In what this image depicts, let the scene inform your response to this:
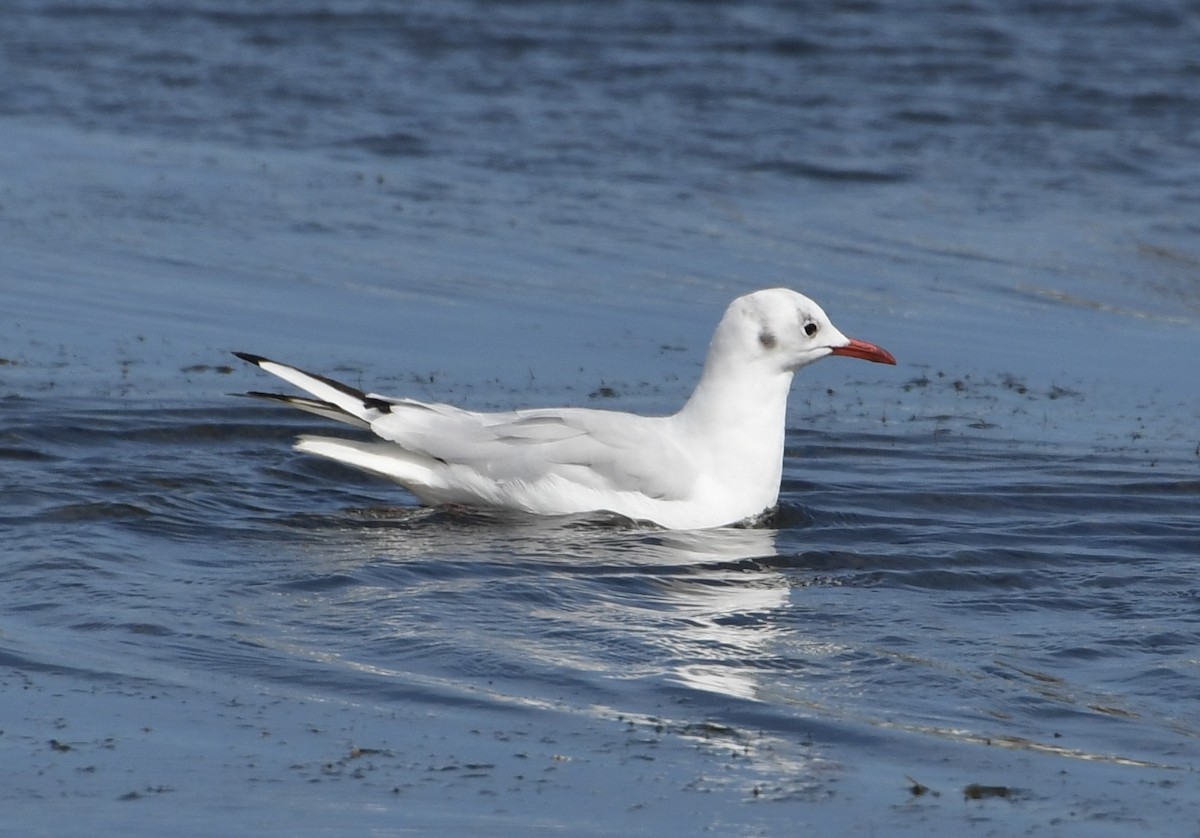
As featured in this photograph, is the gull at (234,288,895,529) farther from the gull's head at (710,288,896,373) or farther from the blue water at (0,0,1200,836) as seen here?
the blue water at (0,0,1200,836)

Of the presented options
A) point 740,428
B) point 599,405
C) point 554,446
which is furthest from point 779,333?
point 599,405

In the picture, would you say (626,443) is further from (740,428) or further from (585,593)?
(585,593)

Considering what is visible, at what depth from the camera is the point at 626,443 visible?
309 inches

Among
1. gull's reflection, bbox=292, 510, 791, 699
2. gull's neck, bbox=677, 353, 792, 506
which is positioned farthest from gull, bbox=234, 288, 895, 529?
gull's reflection, bbox=292, 510, 791, 699

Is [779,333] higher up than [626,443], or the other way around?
[779,333]

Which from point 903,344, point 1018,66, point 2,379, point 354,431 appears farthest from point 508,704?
point 1018,66

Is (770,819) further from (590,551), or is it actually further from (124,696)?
(590,551)

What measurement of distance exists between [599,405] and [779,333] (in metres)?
1.92

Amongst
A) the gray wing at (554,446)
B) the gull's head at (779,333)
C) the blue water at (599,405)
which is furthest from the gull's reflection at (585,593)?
the gull's head at (779,333)

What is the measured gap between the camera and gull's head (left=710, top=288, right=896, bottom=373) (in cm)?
807

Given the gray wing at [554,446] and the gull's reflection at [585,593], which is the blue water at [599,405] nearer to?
the gull's reflection at [585,593]

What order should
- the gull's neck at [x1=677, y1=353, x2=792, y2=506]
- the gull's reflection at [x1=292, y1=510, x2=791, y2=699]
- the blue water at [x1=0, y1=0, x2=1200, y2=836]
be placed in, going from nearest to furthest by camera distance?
the blue water at [x1=0, y1=0, x2=1200, y2=836] < the gull's reflection at [x1=292, y1=510, x2=791, y2=699] < the gull's neck at [x1=677, y1=353, x2=792, y2=506]

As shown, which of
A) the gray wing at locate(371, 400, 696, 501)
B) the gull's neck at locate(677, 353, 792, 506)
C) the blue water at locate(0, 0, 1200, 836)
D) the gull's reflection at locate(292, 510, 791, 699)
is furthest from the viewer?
the gull's neck at locate(677, 353, 792, 506)

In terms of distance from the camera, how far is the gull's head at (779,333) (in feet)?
26.5
